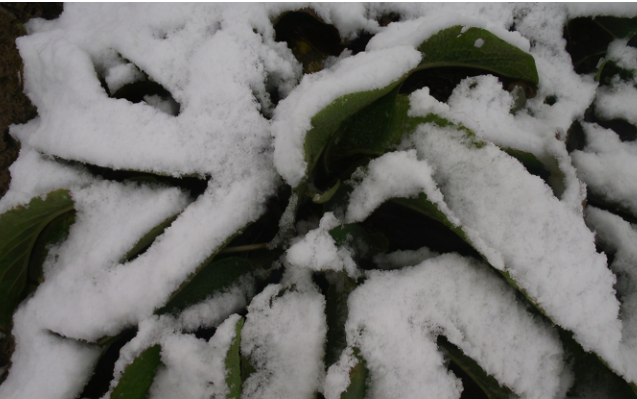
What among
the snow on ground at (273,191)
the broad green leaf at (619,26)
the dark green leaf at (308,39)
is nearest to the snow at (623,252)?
the snow on ground at (273,191)

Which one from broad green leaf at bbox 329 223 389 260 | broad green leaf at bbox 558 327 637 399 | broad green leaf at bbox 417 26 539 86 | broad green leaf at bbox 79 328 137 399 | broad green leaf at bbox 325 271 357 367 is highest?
broad green leaf at bbox 417 26 539 86

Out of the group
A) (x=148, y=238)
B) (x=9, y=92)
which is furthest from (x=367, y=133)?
(x=9, y=92)

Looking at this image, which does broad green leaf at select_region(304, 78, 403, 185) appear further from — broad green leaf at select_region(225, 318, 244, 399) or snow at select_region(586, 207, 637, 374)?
snow at select_region(586, 207, 637, 374)

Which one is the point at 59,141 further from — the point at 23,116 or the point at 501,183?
the point at 501,183

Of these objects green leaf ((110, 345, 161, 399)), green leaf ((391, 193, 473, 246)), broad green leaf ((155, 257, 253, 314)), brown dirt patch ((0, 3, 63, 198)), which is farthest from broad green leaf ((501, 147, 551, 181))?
brown dirt patch ((0, 3, 63, 198))

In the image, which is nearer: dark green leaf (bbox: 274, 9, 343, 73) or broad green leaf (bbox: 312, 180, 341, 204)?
broad green leaf (bbox: 312, 180, 341, 204)

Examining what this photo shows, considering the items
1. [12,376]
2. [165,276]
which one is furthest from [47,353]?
[165,276]

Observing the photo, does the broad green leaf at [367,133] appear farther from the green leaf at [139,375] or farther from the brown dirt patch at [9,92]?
the brown dirt patch at [9,92]
